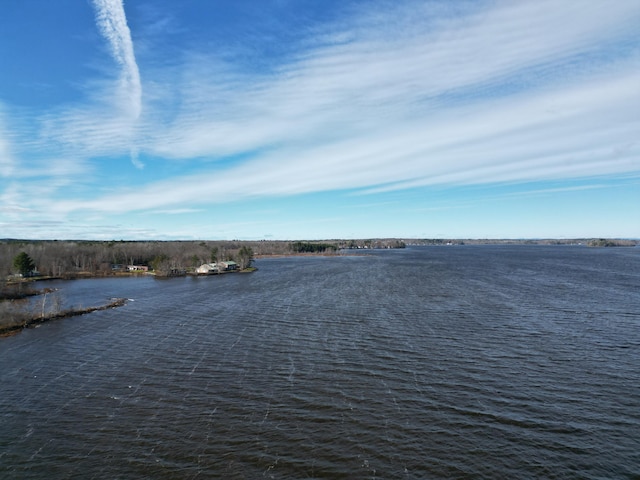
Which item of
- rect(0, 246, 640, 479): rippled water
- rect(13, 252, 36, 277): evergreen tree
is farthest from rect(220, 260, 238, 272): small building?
rect(0, 246, 640, 479): rippled water

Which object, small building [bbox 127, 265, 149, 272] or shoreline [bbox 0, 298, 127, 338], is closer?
shoreline [bbox 0, 298, 127, 338]

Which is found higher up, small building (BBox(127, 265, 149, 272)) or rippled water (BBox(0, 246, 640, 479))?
small building (BBox(127, 265, 149, 272))

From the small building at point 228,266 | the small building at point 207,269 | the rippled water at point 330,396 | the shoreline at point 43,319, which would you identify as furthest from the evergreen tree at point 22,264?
the rippled water at point 330,396

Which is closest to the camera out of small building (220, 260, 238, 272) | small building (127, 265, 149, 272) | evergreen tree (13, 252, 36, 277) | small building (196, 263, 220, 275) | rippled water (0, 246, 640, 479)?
rippled water (0, 246, 640, 479)

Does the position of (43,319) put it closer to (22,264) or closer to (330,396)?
(330,396)

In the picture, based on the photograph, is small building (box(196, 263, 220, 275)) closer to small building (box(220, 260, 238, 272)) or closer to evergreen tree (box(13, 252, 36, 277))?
small building (box(220, 260, 238, 272))

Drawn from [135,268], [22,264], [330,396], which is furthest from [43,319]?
[135,268]

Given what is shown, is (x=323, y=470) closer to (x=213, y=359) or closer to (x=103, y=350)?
(x=213, y=359)

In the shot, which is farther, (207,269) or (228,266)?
(228,266)

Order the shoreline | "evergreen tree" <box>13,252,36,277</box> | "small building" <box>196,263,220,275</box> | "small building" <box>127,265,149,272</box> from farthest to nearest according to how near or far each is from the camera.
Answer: "small building" <box>127,265,149,272</box>
"small building" <box>196,263,220,275</box>
"evergreen tree" <box>13,252,36,277</box>
the shoreline
